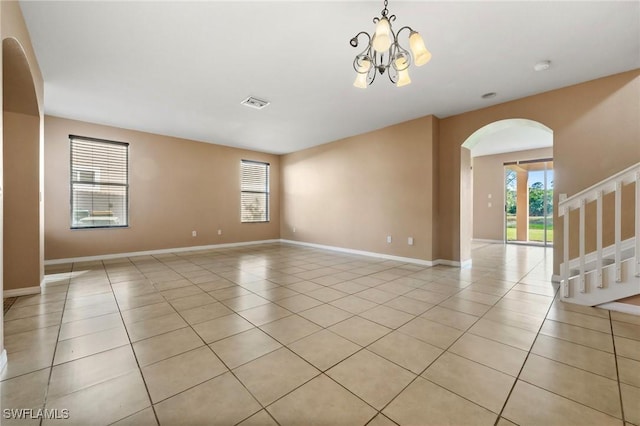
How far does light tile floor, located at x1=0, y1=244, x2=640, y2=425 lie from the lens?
4.30 ft

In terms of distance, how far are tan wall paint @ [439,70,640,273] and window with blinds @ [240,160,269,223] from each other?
570cm

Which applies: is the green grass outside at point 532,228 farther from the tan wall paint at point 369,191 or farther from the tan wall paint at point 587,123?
the tan wall paint at point 369,191

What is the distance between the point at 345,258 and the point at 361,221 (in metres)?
0.94

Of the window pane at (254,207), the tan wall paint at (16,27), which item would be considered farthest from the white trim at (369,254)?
the tan wall paint at (16,27)

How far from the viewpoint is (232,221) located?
6922 mm

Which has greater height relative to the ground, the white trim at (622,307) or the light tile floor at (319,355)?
the white trim at (622,307)

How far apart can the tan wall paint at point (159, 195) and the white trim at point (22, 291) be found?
2086 millimetres

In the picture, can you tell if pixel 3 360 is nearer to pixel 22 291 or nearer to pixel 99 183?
pixel 22 291

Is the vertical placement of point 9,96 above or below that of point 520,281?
above

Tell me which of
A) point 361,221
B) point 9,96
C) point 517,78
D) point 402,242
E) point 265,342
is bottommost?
point 265,342

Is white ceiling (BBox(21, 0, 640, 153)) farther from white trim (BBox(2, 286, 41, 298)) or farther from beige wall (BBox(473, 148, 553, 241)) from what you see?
beige wall (BBox(473, 148, 553, 241))

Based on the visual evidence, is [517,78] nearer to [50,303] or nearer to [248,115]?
[248,115]

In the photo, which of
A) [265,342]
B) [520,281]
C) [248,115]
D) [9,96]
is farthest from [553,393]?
[9,96]

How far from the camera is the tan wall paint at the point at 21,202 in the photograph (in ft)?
9.62
